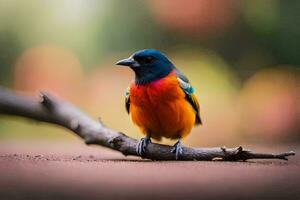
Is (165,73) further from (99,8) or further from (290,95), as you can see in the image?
(290,95)

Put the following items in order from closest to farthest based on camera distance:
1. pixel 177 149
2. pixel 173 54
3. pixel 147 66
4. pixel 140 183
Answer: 1. pixel 140 183
2. pixel 177 149
3. pixel 147 66
4. pixel 173 54

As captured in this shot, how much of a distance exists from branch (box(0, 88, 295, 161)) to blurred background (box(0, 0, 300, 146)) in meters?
1.18

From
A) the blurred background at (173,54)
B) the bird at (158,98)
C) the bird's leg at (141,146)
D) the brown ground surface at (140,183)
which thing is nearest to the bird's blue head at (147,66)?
the bird at (158,98)

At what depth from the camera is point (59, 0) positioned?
2955mm

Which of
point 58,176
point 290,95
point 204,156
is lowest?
point 58,176

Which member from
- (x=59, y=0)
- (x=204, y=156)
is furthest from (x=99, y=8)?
(x=204, y=156)

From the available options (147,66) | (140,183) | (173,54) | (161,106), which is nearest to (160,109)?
(161,106)

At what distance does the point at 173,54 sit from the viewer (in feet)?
9.92

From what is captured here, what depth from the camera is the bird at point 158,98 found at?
1491 millimetres

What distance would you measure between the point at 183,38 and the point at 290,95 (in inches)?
24.0

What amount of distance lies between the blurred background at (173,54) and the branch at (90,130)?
118 cm

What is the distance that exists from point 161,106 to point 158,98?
0.07 ft

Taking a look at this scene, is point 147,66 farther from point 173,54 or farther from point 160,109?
point 173,54

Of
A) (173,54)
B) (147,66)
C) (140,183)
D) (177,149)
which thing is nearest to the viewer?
(140,183)
